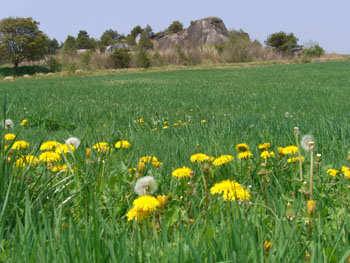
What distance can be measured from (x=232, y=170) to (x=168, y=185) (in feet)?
1.29

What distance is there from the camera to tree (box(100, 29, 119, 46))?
8150cm

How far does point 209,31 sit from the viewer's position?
269ft

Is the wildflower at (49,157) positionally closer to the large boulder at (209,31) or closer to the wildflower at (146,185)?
the wildflower at (146,185)

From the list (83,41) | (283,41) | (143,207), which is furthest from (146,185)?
(83,41)

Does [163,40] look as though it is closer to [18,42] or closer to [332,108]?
[18,42]

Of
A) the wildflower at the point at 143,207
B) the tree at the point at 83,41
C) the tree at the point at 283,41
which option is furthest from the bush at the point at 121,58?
the wildflower at the point at 143,207

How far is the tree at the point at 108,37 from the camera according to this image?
8150 centimetres

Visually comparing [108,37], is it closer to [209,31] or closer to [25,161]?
[209,31]

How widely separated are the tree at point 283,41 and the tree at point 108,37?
3490 cm

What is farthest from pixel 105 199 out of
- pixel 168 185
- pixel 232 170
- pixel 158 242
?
pixel 232 170

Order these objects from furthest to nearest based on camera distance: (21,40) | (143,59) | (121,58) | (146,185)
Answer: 1. (21,40)
2. (121,58)
3. (143,59)
4. (146,185)

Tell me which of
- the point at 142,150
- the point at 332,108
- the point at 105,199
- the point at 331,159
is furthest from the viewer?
the point at 332,108

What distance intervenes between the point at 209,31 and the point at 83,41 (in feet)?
90.0

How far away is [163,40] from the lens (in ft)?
281
